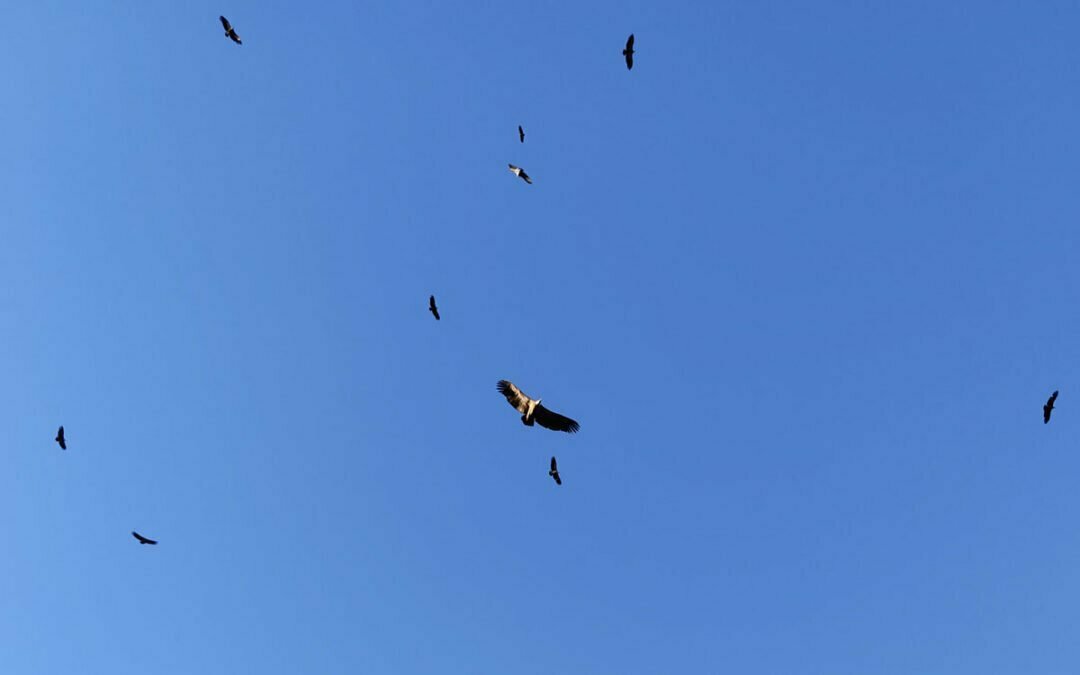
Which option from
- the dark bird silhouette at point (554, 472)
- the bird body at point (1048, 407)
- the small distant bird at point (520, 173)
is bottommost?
the dark bird silhouette at point (554, 472)

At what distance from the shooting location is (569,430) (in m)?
39.0

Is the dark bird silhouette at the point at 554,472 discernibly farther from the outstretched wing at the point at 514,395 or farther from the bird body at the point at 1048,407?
the bird body at the point at 1048,407

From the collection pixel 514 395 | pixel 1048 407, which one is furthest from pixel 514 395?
pixel 1048 407

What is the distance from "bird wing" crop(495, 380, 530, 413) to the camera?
3888 centimetres

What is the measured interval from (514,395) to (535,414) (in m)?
1.56

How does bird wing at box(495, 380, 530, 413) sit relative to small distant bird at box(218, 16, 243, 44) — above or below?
below

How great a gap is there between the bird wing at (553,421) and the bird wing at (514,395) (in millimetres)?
712

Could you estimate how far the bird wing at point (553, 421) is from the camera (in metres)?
38.7

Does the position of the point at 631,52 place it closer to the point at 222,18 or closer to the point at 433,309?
the point at 433,309

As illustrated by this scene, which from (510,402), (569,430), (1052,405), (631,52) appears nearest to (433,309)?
(510,402)

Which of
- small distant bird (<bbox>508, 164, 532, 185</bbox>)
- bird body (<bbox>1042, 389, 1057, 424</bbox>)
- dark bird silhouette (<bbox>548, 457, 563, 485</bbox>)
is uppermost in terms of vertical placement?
small distant bird (<bbox>508, 164, 532, 185</bbox>)

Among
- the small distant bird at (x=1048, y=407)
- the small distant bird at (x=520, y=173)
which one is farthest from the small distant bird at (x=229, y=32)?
the small distant bird at (x=1048, y=407)

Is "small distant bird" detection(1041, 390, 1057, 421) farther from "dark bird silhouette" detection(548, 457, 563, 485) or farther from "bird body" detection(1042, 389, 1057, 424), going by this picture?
"dark bird silhouette" detection(548, 457, 563, 485)

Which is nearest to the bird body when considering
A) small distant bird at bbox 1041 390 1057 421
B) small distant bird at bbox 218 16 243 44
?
small distant bird at bbox 1041 390 1057 421
